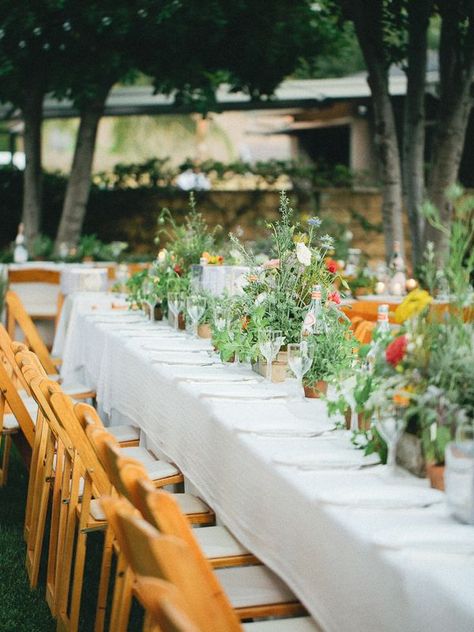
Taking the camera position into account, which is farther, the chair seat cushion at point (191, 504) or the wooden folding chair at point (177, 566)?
the chair seat cushion at point (191, 504)

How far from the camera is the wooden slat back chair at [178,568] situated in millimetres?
1759

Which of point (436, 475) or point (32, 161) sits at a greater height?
point (32, 161)

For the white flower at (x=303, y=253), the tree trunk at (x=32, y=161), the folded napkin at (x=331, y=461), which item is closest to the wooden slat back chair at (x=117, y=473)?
the folded napkin at (x=331, y=461)

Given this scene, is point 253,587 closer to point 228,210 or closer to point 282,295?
point 282,295

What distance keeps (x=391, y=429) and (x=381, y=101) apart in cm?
667

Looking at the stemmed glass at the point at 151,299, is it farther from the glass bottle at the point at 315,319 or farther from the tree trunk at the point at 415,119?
the tree trunk at the point at 415,119

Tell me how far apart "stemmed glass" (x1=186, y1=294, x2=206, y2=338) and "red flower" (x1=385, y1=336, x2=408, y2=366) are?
249 centimetres

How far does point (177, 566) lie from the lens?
1.76m

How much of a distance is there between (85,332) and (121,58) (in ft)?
23.4

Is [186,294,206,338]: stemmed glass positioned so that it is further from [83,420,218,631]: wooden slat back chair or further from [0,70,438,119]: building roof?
[0,70,438,119]: building roof

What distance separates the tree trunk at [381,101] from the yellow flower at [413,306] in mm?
6113

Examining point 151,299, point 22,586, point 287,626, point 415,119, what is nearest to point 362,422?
point 287,626

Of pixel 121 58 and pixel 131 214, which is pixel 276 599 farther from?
pixel 131 214

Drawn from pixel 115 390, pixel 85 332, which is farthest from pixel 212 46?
pixel 115 390
